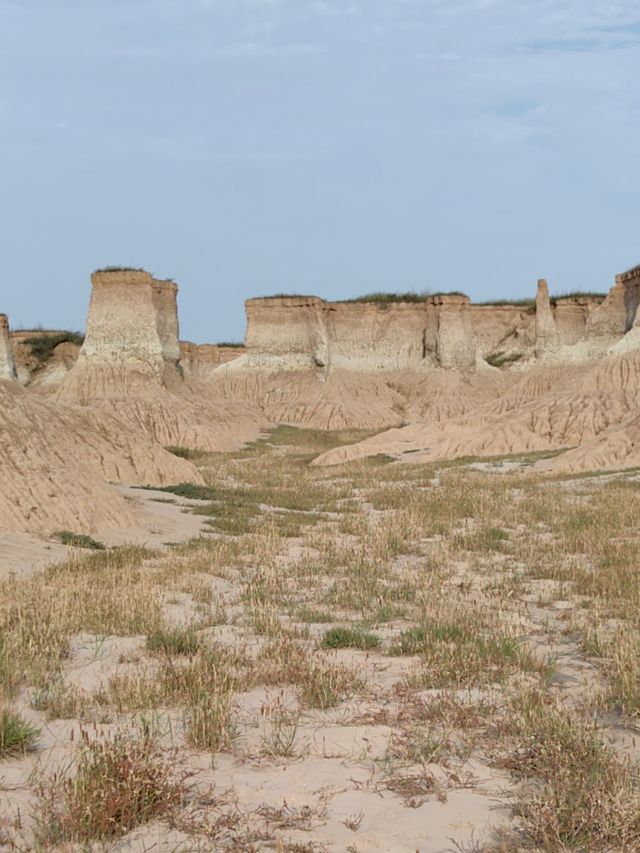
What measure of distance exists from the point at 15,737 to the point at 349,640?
2.93m

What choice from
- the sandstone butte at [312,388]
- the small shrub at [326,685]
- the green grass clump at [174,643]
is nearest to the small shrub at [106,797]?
the small shrub at [326,685]

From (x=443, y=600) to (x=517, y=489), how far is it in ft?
41.5

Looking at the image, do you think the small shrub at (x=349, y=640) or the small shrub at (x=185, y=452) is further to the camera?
the small shrub at (x=185, y=452)

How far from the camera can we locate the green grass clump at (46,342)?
211 ft

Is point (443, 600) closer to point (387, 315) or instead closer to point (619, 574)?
point (619, 574)

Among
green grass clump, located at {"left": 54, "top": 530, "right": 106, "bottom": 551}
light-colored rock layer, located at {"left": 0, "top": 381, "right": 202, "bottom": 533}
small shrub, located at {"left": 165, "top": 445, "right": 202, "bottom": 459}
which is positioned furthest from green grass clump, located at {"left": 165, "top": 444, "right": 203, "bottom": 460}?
green grass clump, located at {"left": 54, "top": 530, "right": 106, "bottom": 551}

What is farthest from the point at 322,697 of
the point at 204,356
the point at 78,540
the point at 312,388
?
the point at 204,356

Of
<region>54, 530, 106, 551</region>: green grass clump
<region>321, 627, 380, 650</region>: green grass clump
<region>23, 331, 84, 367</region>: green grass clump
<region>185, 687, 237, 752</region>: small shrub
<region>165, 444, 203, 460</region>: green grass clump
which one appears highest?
<region>23, 331, 84, 367</region>: green grass clump

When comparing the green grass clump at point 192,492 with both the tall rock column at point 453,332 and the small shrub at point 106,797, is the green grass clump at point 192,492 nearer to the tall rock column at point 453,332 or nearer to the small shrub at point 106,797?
the small shrub at point 106,797

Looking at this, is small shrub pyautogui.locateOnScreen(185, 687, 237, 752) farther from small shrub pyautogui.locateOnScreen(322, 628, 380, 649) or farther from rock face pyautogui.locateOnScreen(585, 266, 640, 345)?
rock face pyautogui.locateOnScreen(585, 266, 640, 345)

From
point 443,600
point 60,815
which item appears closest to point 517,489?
point 443,600

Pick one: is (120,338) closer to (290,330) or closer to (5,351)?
(5,351)

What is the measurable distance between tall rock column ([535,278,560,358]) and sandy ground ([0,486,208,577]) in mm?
32461

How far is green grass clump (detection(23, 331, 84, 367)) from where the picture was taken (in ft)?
211
